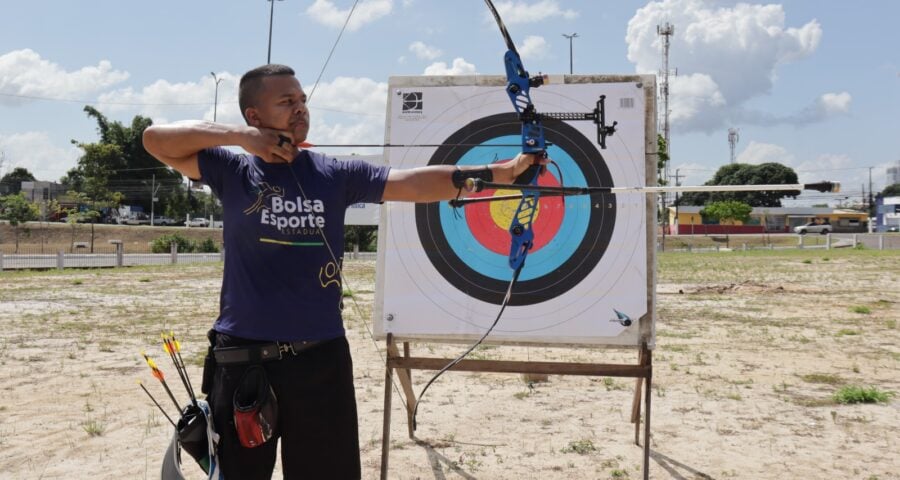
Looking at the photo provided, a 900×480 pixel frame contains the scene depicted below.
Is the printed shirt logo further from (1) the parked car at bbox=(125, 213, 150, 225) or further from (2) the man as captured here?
(1) the parked car at bbox=(125, 213, 150, 225)

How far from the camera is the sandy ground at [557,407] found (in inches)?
150

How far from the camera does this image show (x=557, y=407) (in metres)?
5.01

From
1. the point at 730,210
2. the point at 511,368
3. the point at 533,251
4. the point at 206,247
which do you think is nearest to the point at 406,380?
the point at 511,368

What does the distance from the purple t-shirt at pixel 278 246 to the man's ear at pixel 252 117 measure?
0.34 feet

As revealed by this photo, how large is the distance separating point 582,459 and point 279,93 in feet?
8.83

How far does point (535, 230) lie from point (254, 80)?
235cm

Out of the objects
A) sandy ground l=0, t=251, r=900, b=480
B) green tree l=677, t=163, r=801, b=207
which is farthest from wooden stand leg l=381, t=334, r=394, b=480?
green tree l=677, t=163, r=801, b=207

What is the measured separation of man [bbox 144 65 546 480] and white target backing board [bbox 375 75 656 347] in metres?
1.79

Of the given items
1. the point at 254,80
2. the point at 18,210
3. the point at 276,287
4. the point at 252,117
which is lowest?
the point at 276,287

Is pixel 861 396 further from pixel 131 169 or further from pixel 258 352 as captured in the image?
pixel 131 169

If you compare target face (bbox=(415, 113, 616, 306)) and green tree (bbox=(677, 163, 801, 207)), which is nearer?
target face (bbox=(415, 113, 616, 306))

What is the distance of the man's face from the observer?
7.01 ft

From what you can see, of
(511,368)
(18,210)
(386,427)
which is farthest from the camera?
(18,210)

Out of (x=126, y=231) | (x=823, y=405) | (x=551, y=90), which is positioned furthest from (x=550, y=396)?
(x=126, y=231)
